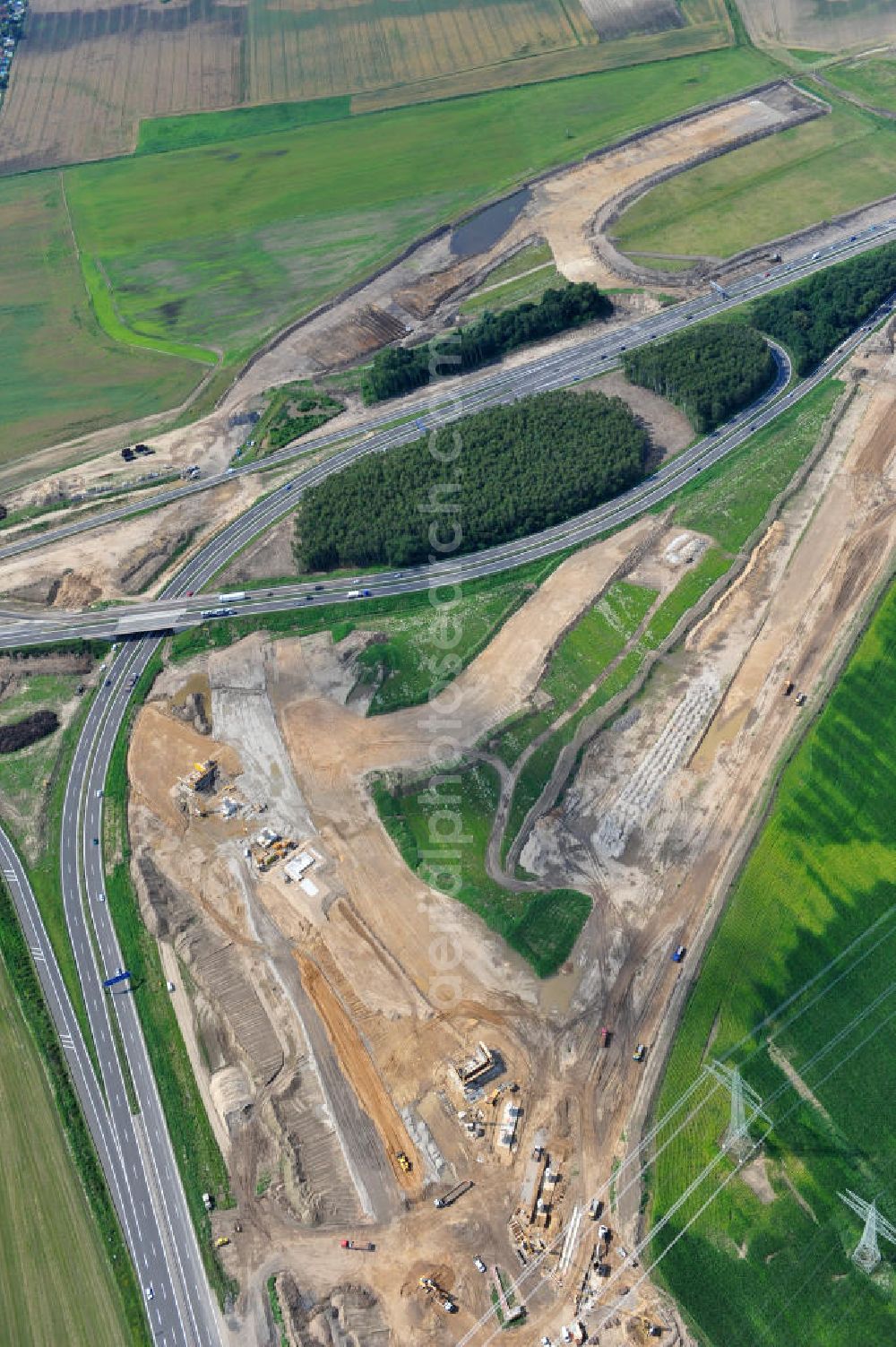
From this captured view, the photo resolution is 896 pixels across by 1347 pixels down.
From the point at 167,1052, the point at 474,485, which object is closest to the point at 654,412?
the point at 474,485

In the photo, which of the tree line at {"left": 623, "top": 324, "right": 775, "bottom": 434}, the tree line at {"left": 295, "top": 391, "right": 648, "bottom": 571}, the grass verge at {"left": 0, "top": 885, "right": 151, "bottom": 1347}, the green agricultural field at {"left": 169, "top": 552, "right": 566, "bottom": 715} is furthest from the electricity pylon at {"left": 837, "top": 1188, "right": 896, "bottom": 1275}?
the tree line at {"left": 623, "top": 324, "right": 775, "bottom": 434}

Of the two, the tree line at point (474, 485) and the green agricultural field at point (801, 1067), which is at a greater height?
the tree line at point (474, 485)

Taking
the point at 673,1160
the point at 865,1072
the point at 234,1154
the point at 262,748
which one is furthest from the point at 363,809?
the point at 865,1072

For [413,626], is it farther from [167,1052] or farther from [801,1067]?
[801,1067]

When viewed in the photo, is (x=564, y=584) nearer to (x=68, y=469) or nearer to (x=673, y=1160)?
(x=673, y=1160)

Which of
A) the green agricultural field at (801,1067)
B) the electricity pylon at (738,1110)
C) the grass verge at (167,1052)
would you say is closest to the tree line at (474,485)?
the grass verge at (167,1052)

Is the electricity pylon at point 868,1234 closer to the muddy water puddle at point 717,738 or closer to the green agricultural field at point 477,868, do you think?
the green agricultural field at point 477,868
